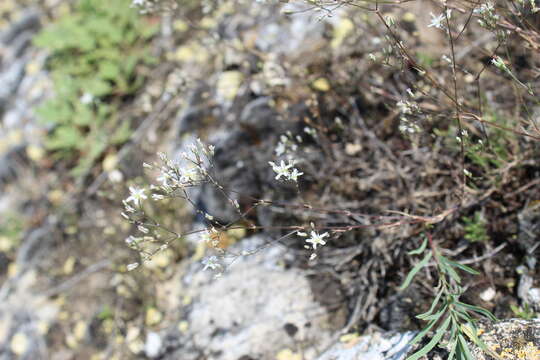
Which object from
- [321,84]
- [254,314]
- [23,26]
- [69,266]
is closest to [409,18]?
[321,84]

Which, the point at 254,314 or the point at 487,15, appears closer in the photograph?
the point at 487,15

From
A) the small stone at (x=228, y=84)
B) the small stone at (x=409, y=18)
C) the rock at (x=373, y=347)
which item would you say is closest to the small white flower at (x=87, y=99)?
the small stone at (x=228, y=84)

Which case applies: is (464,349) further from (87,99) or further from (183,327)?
(87,99)

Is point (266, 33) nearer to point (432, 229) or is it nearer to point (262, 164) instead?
point (262, 164)

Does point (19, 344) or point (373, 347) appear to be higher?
point (373, 347)

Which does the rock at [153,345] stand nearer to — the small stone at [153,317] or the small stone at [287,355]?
the small stone at [153,317]

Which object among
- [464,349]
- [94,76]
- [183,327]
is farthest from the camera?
[94,76]

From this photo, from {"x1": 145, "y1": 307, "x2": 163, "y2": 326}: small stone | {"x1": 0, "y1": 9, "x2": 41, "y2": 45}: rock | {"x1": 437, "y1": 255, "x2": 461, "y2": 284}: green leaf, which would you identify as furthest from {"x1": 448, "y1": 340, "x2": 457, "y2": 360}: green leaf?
{"x1": 0, "y1": 9, "x2": 41, "y2": 45}: rock

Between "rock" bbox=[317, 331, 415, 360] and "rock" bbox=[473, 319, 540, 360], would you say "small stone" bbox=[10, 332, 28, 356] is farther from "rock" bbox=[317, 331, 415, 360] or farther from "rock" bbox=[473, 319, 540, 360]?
"rock" bbox=[473, 319, 540, 360]
